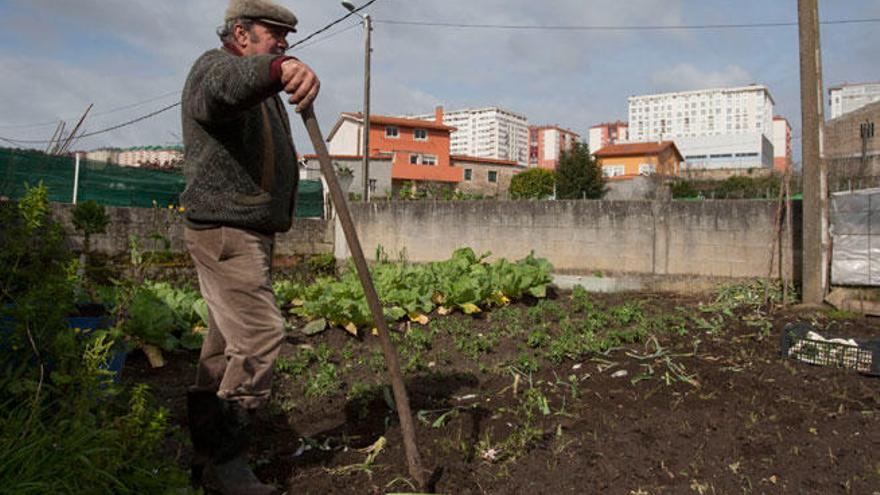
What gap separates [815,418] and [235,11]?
10.6 feet

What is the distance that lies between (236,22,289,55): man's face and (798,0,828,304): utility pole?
6159 mm

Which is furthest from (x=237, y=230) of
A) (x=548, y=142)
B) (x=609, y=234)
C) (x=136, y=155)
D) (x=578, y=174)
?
(x=548, y=142)

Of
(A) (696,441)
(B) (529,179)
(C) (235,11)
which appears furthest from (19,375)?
(B) (529,179)

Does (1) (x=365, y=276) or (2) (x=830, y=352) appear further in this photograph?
(2) (x=830, y=352)

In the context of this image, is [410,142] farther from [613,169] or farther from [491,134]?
[491,134]

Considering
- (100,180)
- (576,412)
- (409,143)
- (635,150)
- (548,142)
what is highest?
(548,142)

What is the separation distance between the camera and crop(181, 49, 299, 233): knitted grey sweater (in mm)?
2088

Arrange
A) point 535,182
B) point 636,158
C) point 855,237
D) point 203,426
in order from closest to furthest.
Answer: point 203,426 → point 855,237 → point 535,182 → point 636,158

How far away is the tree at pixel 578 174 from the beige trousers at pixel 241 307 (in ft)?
96.4

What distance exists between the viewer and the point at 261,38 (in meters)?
2.23

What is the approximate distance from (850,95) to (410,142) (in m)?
71.4

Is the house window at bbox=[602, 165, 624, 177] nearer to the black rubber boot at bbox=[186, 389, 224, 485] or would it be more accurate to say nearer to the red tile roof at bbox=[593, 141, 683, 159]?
the red tile roof at bbox=[593, 141, 683, 159]

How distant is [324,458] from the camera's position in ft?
8.57

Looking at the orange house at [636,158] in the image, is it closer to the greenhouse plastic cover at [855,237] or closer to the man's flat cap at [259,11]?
the greenhouse plastic cover at [855,237]
